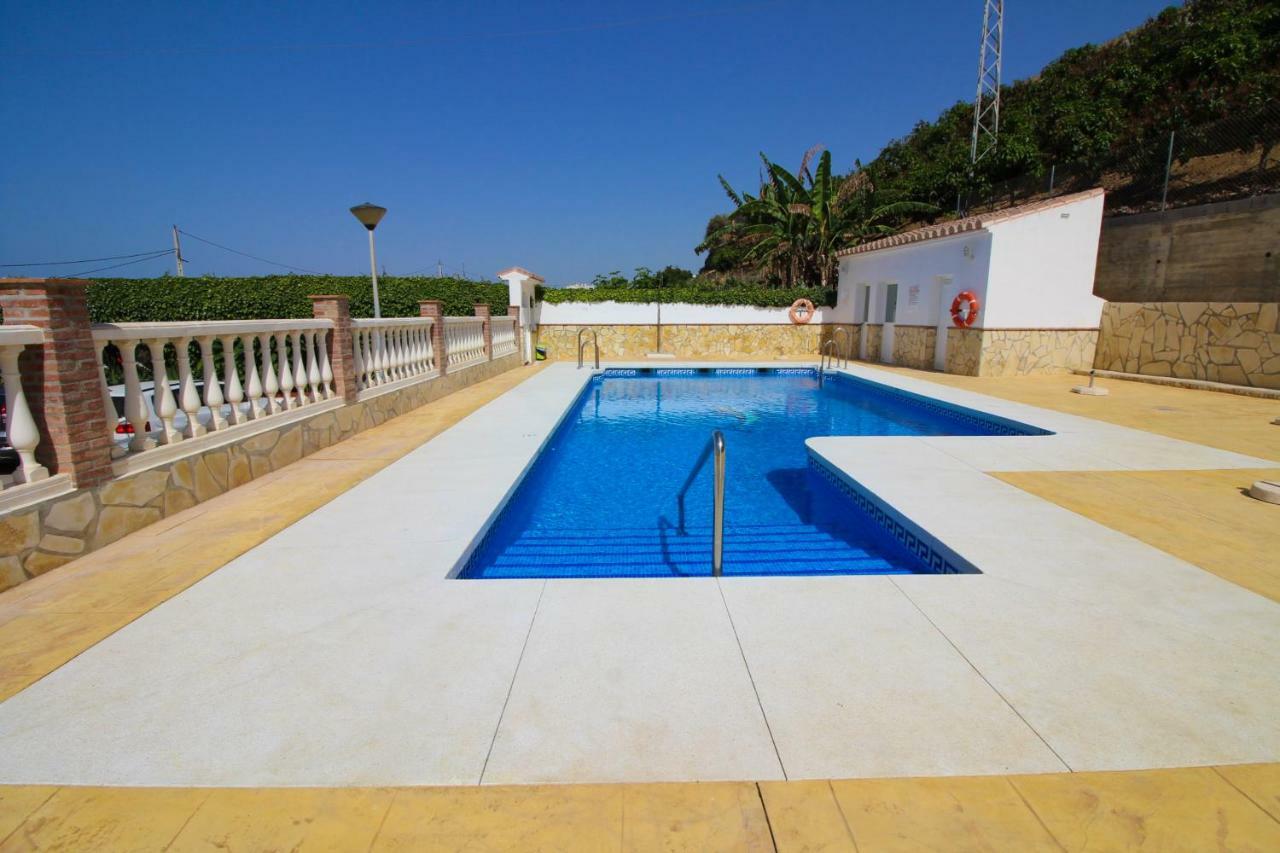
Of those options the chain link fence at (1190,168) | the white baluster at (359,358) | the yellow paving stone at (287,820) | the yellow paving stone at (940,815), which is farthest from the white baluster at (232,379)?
the chain link fence at (1190,168)

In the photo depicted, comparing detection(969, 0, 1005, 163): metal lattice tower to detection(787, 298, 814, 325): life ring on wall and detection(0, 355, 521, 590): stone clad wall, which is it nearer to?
detection(787, 298, 814, 325): life ring on wall

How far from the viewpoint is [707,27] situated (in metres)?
20.5

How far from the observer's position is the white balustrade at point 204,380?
4.08 meters

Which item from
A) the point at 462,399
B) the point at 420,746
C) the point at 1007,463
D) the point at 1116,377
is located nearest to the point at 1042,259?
the point at 1116,377

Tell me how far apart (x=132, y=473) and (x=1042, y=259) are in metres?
15.6

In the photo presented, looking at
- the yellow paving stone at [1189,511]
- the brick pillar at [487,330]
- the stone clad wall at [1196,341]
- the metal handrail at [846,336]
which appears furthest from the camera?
the metal handrail at [846,336]

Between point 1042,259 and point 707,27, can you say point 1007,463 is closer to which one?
point 1042,259

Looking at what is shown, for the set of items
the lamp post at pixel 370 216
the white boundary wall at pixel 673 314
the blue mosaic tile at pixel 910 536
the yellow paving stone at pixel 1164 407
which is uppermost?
the lamp post at pixel 370 216

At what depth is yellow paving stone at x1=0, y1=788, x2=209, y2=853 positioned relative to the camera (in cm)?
172

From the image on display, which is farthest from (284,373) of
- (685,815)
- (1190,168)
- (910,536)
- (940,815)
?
(1190,168)

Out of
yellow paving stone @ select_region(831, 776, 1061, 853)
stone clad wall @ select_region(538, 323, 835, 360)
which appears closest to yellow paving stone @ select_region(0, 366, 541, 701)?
yellow paving stone @ select_region(831, 776, 1061, 853)

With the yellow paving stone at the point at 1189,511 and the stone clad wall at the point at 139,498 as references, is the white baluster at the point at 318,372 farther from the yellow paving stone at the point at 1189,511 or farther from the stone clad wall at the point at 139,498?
the yellow paving stone at the point at 1189,511

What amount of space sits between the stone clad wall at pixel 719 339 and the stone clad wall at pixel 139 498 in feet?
46.7

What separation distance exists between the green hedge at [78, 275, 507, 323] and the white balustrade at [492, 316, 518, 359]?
3409 millimetres
